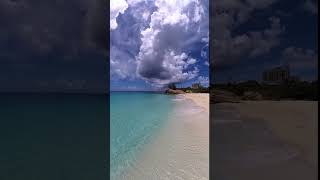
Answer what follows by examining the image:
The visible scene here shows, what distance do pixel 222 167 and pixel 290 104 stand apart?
3.79m

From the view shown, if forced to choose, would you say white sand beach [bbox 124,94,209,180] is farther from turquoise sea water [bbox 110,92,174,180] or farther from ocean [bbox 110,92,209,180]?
turquoise sea water [bbox 110,92,174,180]

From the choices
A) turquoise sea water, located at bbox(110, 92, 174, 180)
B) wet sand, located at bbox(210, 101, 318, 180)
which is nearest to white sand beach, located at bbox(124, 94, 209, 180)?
turquoise sea water, located at bbox(110, 92, 174, 180)

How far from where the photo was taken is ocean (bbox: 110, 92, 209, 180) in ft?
15.9

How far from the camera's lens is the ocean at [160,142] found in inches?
191

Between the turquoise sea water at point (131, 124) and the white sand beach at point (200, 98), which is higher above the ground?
the white sand beach at point (200, 98)

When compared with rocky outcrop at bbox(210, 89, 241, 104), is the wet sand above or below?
below

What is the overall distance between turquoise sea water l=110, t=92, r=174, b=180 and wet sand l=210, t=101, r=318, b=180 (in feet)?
5.09

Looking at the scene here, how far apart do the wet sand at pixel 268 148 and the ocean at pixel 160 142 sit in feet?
1.85

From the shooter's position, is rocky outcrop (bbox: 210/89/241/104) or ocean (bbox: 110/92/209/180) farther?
rocky outcrop (bbox: 210/89/241/104)

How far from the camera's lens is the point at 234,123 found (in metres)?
6.61

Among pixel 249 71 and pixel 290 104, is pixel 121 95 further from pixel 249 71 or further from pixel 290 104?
pixel 290 104

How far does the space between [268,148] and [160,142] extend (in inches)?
135
